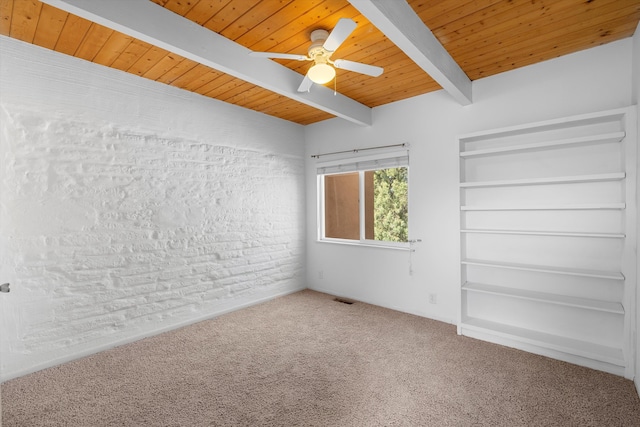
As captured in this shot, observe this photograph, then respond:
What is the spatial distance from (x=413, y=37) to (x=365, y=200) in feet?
7.78

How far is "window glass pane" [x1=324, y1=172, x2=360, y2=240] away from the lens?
4.32 meters

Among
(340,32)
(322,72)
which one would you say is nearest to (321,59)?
(322,72)

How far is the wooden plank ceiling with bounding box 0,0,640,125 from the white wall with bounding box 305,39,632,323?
7.3 inches

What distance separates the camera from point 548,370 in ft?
7.91

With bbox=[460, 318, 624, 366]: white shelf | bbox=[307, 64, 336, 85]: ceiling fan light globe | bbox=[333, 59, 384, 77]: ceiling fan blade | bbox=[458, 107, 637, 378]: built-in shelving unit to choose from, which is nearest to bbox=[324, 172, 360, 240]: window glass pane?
bbox=[458, 107, 637, 378]: built-in shelving unit

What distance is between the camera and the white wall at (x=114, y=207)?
238cm

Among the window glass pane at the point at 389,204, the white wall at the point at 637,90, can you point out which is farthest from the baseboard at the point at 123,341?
the white wall at the point at 637,90

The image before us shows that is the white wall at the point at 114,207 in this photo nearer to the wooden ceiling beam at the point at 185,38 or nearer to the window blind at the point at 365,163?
the window blind at the point at 365,163

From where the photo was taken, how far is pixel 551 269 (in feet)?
8.70

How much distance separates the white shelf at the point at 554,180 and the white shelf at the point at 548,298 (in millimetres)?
974

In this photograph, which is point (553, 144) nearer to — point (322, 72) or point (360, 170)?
point (322, 72)

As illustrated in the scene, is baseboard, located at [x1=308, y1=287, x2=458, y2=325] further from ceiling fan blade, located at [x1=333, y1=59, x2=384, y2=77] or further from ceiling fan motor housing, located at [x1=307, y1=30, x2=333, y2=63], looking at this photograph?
ceiling fan motor housing, located at [x1=307, y1=30, x2=333, y2=63]

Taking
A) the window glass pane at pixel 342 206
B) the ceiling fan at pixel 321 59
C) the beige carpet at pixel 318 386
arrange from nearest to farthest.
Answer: the beige carpet at pixel 318 386, the ceiling fan at pixel 321 59, the window glass pane at pixel 342 206

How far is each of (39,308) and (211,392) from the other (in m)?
1.56
